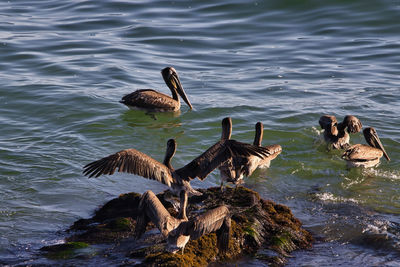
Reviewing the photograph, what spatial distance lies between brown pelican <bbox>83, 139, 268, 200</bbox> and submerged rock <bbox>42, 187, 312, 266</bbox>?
10.7 inches

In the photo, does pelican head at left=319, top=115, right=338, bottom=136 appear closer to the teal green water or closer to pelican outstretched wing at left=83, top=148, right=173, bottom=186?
the teal green water

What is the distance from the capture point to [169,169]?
8609 mm

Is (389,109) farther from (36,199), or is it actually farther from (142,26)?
(142,26)

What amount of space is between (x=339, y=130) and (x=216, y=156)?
14.2 feet

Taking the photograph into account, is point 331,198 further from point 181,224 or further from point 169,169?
point 181,224

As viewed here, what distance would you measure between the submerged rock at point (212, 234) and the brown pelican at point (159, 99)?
533cm

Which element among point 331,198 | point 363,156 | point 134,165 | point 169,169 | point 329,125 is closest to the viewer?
point 134,165

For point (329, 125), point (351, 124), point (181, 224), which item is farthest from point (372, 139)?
point (181, 224)

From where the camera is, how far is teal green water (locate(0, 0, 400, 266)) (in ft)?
28.7

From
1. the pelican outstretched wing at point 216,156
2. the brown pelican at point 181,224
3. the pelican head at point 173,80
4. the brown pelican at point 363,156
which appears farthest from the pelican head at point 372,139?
the brown pelican at point 181,224

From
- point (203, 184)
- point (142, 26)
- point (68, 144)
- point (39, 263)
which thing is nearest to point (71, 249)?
point (39, 263)

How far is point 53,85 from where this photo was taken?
15.5 m

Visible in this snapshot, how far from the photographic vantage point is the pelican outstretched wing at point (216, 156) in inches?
333

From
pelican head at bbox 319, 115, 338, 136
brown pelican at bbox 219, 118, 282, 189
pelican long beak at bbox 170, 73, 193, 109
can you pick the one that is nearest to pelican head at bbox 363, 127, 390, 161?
pelican head at bbox 319, 115, 338, 136
